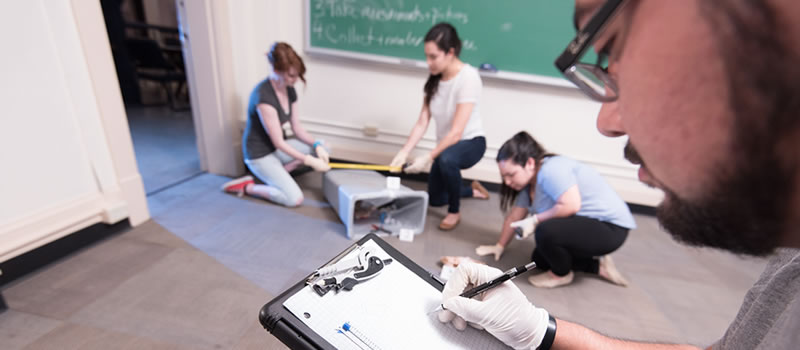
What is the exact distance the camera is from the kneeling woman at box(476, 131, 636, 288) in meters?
1.32

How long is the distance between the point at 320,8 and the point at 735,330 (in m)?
2.37

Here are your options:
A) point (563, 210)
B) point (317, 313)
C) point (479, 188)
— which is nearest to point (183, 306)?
point (317, 313)

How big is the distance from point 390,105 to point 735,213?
212 cm

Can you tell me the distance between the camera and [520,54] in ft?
6.81

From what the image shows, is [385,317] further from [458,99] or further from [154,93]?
[154,93]

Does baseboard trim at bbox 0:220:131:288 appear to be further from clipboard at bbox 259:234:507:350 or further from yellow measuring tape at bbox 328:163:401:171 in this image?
clipboard at bbox 259:234:507:350

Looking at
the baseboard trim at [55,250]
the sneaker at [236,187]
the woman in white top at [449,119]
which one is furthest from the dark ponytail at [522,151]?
the baseboard trim at [55,250]

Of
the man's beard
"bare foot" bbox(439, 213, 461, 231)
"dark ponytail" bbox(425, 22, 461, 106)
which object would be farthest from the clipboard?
"dark ponytail" bbox(425, 22, 461, 106)

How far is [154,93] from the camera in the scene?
452cm

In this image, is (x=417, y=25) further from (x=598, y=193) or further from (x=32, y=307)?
(x=32, y=307)

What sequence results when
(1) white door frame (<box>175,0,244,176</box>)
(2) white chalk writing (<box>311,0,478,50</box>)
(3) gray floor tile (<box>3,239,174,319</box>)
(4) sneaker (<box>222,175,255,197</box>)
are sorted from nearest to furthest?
(3) gray floor tile (<box>3,239,174,319</box>) → (1) white door frame (<box>175,0,244,176</box>) → (4) sneaker (<box>222,175,255,197</box>) → (2) white chalk writing (<box>311,0,478,50</box>)

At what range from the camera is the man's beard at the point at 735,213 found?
0.28m

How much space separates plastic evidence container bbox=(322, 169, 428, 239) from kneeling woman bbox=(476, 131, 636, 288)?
50 centimetres

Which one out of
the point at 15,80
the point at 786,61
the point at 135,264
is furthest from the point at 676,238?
the point at 15,80
